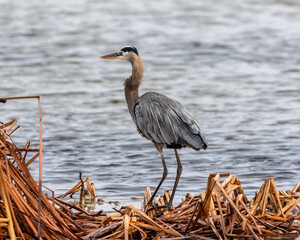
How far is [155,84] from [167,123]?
7.61 metres

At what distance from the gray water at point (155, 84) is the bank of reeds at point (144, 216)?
155cm

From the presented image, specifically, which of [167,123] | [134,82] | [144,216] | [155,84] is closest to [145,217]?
[144,216]

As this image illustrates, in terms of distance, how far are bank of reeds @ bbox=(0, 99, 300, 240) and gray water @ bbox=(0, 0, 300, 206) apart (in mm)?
1551

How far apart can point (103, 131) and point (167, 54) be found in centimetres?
709

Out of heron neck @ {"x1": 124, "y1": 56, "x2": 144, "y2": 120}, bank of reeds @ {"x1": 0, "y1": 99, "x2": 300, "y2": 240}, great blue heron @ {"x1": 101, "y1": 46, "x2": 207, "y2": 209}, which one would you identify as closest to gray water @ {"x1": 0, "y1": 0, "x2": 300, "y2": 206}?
great blue heron @ {"x1": 101, "y1": 46, "x2": 207, "y2": 209}

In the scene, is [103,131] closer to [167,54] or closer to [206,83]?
[206,83]

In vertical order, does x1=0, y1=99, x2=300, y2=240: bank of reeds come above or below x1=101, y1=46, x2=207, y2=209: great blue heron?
below

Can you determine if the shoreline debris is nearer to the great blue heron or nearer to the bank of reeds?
the bank of reeds

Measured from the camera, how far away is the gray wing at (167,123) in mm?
6469

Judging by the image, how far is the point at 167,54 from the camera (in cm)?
1783

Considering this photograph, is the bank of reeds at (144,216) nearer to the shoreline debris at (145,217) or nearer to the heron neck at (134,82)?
the shoreline debris at (145,217)

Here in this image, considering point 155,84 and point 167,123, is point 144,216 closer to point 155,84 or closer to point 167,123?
point 167,123

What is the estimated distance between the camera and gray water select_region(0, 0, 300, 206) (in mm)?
8875

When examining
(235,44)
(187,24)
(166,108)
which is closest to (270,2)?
(187,24)
